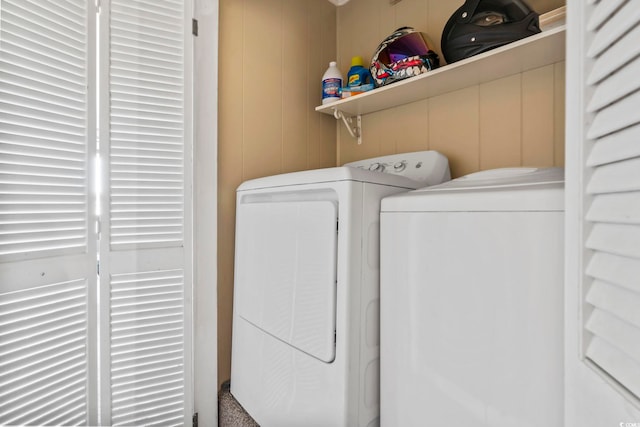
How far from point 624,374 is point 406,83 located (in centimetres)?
129

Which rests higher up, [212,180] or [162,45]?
[162,45]

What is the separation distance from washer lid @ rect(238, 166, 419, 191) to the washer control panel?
0.18 metres

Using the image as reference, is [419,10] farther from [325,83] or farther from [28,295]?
[28,295]

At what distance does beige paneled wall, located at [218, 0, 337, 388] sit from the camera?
61.9 inches

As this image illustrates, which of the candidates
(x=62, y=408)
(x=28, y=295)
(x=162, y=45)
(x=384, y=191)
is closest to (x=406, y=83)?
(x=384, y=191)

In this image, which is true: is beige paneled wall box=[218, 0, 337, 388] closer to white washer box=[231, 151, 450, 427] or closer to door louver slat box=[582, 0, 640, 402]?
white washer box=[231, 151, 450, 427]

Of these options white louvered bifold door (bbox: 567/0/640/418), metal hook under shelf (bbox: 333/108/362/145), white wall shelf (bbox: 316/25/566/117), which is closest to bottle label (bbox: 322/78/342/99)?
white wall shelf (bbox: 316/25/566/117)

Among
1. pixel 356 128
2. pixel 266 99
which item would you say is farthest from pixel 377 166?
pixel 266 99

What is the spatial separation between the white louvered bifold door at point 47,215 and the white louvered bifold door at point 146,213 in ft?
0.22

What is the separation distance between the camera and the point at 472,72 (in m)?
1.33

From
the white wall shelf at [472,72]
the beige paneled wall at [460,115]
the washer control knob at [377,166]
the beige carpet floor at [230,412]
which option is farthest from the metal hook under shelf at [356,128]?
the beige carpet floor at [230,412]

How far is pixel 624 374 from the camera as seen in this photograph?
0.46 m

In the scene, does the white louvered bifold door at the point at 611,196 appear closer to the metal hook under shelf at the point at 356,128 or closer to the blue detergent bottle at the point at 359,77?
the blue detergent bottle at the point at 359,77

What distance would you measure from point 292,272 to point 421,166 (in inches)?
31.0
